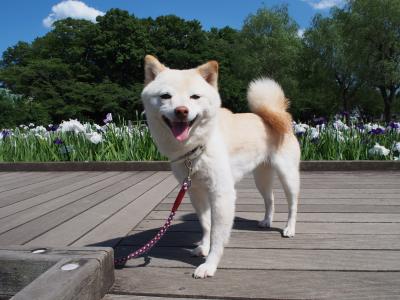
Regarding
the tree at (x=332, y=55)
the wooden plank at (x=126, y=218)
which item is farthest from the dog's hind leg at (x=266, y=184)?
the tree at (x=332, y=55)

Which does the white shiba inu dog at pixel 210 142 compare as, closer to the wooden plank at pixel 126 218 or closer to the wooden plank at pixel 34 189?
the wooden plank at pixel 126 218

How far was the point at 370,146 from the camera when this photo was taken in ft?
16.4

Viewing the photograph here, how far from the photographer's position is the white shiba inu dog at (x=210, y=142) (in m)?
1.79

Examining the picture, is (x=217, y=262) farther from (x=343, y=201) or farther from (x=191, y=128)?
(x=343, y=201)

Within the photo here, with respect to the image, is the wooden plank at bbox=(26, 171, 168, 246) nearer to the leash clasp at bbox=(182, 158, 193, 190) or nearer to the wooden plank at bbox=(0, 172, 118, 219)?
the wooden plank at bbox=(0, 172, 118, 219)

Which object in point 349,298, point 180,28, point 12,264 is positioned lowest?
point 349,298

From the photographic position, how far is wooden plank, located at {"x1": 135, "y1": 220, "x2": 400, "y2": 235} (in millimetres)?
2297

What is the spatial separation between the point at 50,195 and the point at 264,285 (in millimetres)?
2617

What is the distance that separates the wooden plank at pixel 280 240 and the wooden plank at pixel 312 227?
0.07 meters

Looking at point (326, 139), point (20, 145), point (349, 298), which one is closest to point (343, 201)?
point (349, 298)

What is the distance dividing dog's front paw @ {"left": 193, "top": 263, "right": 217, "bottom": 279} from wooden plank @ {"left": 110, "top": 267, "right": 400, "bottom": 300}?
0.03 meters

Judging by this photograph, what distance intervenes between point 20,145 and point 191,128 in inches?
190

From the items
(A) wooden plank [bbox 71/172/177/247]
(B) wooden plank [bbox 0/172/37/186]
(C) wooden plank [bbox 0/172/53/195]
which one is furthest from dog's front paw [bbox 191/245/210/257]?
(B) wooden plank [bbox 0/172/37/186]

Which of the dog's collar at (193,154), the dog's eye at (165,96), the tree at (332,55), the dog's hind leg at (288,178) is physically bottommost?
the dog's hind leg at (288,178)
